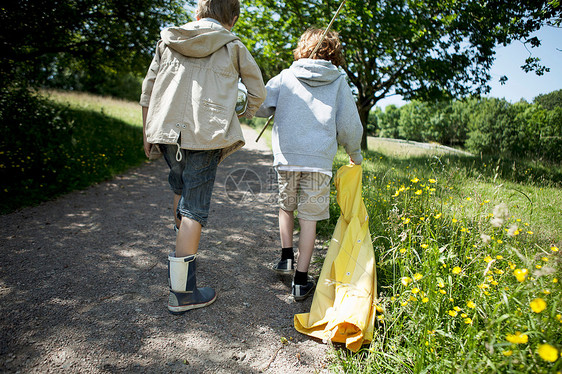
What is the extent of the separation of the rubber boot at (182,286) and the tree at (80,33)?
6.62 m

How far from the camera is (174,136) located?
2051 mm

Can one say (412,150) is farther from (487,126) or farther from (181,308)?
(487,126)

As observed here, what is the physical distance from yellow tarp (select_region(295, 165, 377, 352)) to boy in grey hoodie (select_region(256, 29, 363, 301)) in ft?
0.58

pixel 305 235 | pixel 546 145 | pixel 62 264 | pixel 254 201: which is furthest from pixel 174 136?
pixel 546 145

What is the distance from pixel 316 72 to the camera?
2328 millimetres

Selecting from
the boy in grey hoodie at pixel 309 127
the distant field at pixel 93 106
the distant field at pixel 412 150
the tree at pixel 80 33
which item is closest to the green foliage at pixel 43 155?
the tree at pixel 80 33

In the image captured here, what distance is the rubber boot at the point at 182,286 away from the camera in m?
2.14

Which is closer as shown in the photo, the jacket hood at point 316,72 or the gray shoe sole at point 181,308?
the gray shoe sole at point 181,308

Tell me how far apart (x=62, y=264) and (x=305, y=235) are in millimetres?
2152

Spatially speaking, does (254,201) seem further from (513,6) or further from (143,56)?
(143,56)

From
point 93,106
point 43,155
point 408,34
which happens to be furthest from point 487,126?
point 43,155

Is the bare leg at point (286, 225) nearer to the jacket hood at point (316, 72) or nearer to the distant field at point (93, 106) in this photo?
the jacket hood at point (316, 72)

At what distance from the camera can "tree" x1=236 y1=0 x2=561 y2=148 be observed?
7.69 metres

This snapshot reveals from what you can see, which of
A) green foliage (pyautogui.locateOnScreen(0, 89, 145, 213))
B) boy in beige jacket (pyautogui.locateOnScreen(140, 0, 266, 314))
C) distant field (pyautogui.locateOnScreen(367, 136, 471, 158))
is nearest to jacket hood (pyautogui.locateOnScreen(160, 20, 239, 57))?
boy in beige jacket (pyautogui.locateOnScreen(140, 0, 266, 314))
